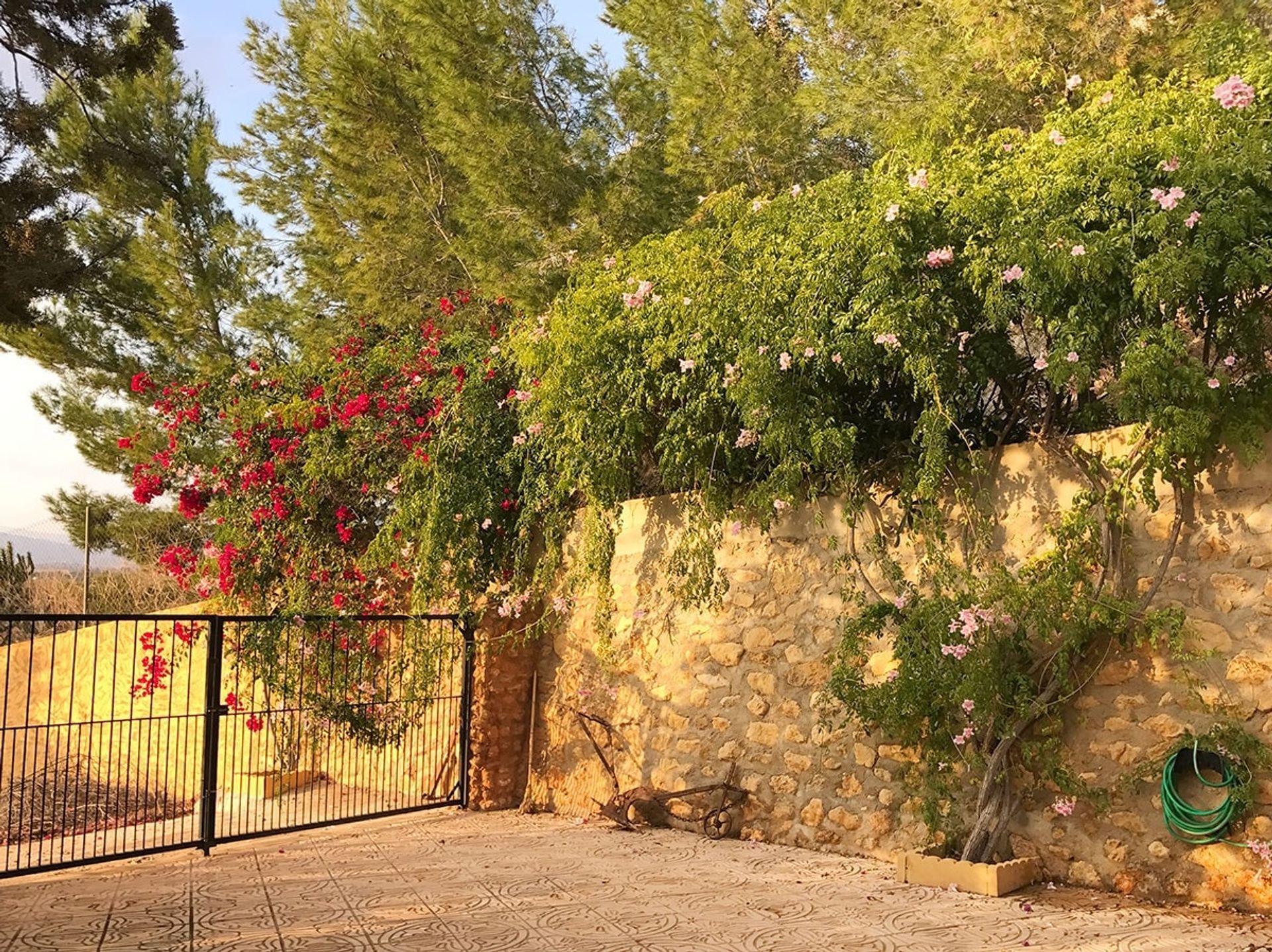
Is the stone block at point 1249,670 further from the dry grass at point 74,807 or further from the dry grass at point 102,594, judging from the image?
the dry grass at point 102,594

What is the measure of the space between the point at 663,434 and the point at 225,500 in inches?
188

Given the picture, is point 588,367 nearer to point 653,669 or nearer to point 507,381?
point 507,381

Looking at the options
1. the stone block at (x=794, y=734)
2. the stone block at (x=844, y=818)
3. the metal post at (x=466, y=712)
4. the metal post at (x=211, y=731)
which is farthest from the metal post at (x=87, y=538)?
the stone block at (x=844, y=818)

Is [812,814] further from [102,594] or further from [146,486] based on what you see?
[102,594]

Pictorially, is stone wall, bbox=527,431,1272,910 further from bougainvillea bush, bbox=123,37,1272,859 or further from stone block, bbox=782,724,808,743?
bougainvillea bush, bbox=123,37,1272,859

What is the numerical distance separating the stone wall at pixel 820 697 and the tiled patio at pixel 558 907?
0.21 metres

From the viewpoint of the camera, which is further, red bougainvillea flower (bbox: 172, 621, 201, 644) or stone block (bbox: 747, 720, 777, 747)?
red bougainvillea flower (bbox: 172, 621, 201, 644)

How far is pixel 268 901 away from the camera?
15.6 ft

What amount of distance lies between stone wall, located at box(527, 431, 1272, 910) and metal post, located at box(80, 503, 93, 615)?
30.3ft

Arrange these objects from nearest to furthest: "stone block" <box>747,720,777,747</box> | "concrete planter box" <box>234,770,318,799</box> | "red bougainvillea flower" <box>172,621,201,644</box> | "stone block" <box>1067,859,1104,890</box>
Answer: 1. "stone block" <box>1067,859,1104,890</box>
2. "stone block" <box>747,720,777,747</box>
3. "red bougainvillea flower" <box>172,621,201,644</box>
4. "concrete planter box" <box>234,770,318,799</box>

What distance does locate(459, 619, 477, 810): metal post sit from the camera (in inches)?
288

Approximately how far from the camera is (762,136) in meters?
8.32

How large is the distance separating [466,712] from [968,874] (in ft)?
12.5

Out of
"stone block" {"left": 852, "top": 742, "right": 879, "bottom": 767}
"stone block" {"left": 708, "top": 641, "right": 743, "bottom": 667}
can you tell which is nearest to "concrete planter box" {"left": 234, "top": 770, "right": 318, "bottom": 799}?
"stone block" {"left": 708, "top": 641, "right": 743, "bottom": 667}
